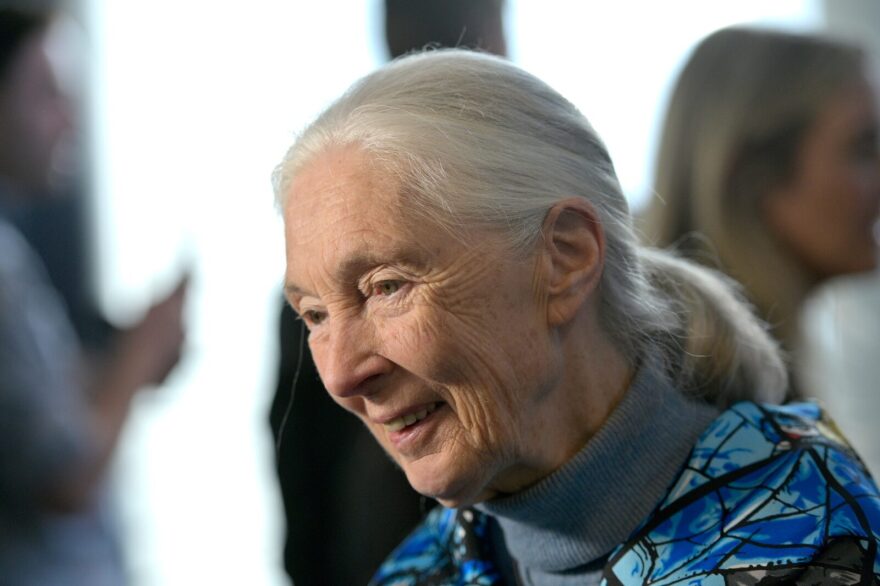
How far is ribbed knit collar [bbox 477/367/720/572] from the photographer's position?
135 centimetres

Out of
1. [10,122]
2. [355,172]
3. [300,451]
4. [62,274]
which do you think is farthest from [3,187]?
[355,172]

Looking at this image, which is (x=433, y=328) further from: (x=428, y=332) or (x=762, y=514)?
(x=762, y=514)

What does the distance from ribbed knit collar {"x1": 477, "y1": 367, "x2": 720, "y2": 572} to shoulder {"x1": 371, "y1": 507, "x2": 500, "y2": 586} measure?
0.14 metres

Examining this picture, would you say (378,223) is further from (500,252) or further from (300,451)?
(300,451)

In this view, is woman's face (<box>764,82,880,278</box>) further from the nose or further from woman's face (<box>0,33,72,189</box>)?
woman's face (<box>0,33,72,189</box>)

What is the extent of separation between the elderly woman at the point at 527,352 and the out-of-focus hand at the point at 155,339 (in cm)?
127

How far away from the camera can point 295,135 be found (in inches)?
57.1

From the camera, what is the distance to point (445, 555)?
1.60 m

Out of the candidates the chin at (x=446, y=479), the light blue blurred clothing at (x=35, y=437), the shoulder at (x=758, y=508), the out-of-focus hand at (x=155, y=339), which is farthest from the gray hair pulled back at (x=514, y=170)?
the out-of-focus hand at (x=155, y=339)

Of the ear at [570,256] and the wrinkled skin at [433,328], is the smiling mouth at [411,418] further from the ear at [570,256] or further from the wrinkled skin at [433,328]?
the ear at [570,256]

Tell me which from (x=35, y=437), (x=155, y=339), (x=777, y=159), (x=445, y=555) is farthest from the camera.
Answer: (x=155, y=339)

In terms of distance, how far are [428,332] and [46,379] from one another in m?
1.35

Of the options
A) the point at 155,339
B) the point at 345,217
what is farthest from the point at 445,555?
the point at 155,339

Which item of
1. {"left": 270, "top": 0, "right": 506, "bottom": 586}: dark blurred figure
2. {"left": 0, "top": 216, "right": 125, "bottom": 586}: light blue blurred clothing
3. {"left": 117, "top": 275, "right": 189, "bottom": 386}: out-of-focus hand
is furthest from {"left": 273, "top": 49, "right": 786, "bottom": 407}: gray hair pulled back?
{"left": 117, "top": 275, "right": 189, "bottom": 386}: out-of-focus hand
